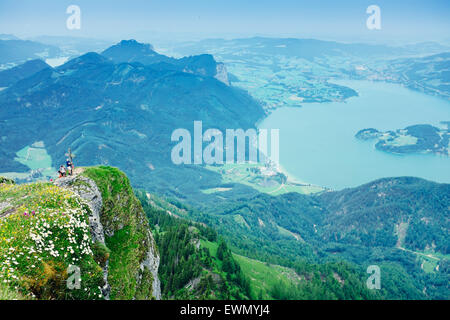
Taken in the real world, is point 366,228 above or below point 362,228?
above

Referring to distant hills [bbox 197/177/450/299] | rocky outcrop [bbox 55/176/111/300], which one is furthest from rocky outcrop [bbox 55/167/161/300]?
distant hills [bbox 197/177/450/299]

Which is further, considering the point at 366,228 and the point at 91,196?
the point at 366,228

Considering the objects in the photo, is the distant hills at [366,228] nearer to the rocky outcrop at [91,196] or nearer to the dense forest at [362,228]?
the dense forest at [362,228]

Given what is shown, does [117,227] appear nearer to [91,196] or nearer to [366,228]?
[91,196]

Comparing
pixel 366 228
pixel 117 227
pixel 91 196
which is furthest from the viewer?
pixel 366 228

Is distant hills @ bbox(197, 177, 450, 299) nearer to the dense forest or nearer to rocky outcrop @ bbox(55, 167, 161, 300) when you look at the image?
the dense forest

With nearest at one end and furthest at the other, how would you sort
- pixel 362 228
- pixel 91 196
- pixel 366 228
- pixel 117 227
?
1. pixel 91 196
2. pixel 117 227
3. pixel 366 228
4. pixel 362 228

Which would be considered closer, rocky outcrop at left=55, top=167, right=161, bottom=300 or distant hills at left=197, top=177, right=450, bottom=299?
rocky outcrop at left=55, top=167, right=161, bottom=300

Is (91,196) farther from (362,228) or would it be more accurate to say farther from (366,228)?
(362,228)

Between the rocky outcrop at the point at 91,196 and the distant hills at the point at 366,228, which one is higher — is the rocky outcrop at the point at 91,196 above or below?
above

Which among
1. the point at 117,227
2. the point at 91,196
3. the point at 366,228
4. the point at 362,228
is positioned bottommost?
the point at 362,228

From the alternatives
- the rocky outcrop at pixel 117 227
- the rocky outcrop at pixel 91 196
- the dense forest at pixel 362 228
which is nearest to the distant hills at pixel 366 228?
the dense forest at pixel 362 228

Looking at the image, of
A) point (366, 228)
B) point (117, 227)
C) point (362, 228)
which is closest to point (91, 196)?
point (117, 227)
